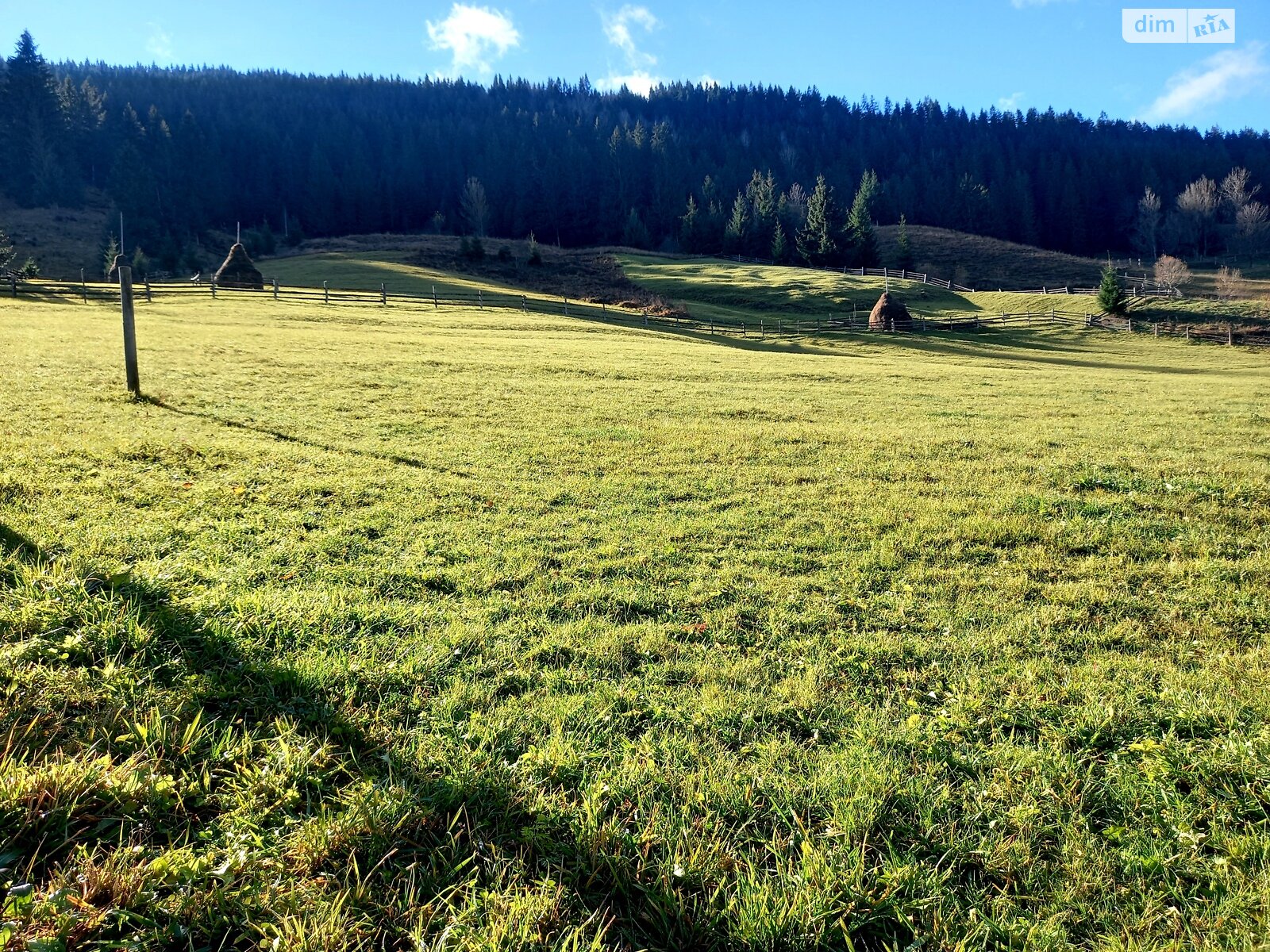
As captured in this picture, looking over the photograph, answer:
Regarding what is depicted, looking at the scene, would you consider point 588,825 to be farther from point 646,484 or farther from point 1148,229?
point 1148,229

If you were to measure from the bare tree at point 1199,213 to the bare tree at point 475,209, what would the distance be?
125278 millimetres

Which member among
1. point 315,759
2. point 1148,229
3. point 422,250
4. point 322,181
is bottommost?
point 315,759

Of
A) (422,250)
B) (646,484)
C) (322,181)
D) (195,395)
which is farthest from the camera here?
(322,181)

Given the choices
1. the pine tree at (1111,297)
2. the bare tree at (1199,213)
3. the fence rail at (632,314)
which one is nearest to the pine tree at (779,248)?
the fence rail at (632,314)

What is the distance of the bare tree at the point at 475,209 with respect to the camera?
116 metres

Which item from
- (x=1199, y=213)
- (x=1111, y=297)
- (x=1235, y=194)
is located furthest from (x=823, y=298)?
(x=1235, y=194)

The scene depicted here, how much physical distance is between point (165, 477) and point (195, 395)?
6737 mm

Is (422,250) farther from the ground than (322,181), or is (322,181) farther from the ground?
(322,181)

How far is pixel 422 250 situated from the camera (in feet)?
282

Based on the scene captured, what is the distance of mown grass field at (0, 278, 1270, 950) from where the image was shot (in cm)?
263

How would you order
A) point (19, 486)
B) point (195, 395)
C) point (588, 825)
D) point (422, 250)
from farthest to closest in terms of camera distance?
point (422, 250) → point (195, 395) → point (19, 486) → point (588, 825)

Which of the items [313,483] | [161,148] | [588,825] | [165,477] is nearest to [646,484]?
[313,483]

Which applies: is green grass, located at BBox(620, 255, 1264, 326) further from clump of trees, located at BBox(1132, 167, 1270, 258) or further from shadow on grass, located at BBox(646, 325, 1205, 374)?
Answer: clump of trees, located at BBox(1132, 167, 1270, 258)

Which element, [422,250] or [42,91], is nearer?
[422,250]
